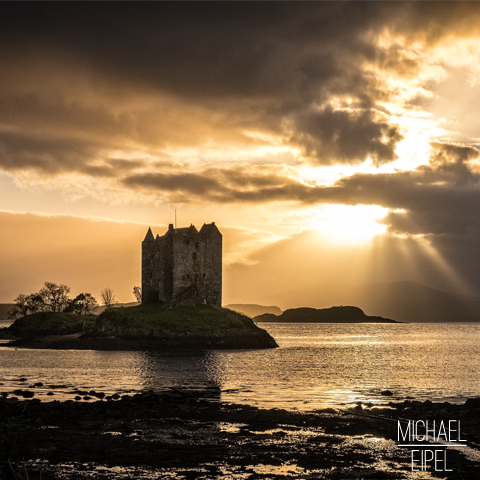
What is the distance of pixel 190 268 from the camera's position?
92.2 meters

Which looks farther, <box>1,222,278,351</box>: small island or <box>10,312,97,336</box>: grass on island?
<box>10,312,97,336</box>: grass on island

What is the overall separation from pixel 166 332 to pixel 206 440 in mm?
61297

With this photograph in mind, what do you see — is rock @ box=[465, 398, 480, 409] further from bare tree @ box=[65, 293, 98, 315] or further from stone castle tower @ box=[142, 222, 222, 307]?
bare tree @ box=[65, 293, 98, 315]

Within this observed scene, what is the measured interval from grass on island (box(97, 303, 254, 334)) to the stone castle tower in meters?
2.78

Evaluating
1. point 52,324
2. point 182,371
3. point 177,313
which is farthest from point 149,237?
point 182,371

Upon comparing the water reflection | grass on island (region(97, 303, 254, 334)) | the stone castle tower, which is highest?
the stone castle tower

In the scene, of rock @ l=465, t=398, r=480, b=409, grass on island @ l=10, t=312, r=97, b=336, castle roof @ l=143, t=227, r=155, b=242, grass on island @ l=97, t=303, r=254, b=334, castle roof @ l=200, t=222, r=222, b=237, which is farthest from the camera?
grass on island @ l=10, t=312, r=97, b=336

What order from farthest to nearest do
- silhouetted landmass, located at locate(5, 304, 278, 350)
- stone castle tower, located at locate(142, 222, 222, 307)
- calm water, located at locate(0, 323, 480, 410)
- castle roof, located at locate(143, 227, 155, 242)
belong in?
castle roof, located at locate(143, 227, 155, 242) → stone castle tower, located at locate(142, 222, 222, 307) → silhouetted landmass, located at locate(5, 304, 278, 350) → calm water, located at locate(0, 323, 480, 410)

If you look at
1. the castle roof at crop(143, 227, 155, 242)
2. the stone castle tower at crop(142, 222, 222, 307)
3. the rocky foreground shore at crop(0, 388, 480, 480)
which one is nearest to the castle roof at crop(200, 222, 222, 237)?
the stone castle tower at crop(142, 222, 222, 307)

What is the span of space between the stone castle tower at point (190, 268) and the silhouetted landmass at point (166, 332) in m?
2.71

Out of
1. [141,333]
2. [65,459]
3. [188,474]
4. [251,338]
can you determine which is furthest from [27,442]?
[251,338]

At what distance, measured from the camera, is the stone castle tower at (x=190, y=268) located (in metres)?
91.6

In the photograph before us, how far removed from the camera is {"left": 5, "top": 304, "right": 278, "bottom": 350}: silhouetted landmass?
81438 millimetres

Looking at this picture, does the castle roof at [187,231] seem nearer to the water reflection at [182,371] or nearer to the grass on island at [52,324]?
the water reflection at [182,371]
